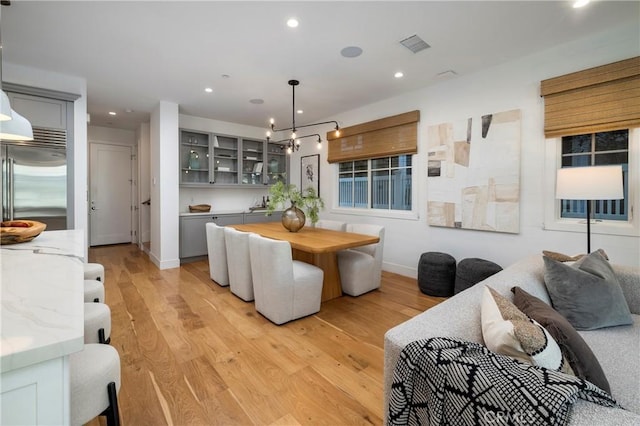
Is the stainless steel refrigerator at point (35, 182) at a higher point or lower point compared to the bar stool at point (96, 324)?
higher

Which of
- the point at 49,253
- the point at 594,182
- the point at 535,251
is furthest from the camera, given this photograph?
the point at 535,251

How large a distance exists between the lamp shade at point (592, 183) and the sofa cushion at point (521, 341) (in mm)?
1874

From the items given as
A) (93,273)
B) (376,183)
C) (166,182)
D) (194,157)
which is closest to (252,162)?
(194,157)

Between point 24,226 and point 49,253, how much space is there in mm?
609

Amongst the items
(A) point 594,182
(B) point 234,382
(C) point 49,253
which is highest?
(A) point 594,182

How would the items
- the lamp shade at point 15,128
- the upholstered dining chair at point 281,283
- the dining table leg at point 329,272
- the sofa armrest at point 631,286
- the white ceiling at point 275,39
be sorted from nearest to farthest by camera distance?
the lamp shade at point 15,128, the sofa armrest at point 631,286, the white ceiling at point 275,39, the upholstered dining chair at point 281,283, the dining table leg at point 329,272

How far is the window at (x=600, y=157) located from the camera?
2.71m

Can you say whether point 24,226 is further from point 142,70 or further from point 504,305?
point 504,305

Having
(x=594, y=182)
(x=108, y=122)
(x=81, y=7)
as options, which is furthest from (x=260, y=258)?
(x=108, y=122)

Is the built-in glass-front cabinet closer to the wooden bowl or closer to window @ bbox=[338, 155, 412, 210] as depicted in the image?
window @ bbox=[338, 155, 412, 210]

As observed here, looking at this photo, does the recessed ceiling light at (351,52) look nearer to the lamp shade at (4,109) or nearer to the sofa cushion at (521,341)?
the lamp shade at (4,109)

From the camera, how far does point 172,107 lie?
470 cm

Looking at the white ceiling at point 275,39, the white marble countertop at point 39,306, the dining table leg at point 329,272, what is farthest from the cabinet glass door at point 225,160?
the white marble countertop at point 39,306

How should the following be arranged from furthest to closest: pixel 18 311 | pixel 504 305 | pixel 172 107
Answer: pixel 172 107, pixel 504 305, pixel 18 311
